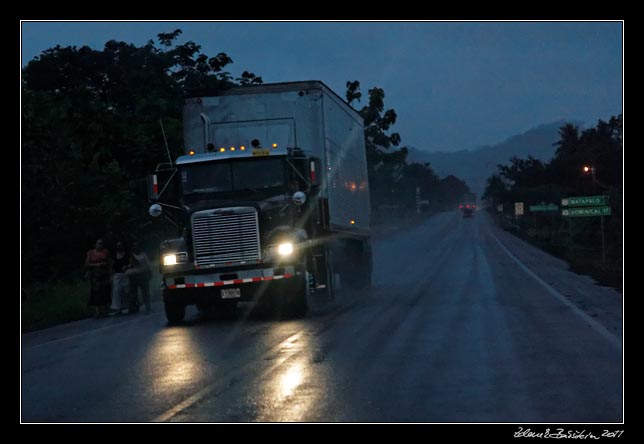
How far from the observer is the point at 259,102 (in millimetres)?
21016

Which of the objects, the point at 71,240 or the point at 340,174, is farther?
the point at 71,240

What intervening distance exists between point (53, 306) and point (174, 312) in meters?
5.40

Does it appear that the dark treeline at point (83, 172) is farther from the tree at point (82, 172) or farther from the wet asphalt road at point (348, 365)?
the wet asphalt road at point (348, 365)

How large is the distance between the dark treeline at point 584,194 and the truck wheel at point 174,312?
537 inches

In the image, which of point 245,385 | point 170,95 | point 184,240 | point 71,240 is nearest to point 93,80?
point 170,95

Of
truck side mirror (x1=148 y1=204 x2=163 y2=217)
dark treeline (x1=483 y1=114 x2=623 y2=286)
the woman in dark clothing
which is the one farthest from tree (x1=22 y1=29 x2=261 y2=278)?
dark treeline (x1=483 y1=114 x2=623 y2=286)

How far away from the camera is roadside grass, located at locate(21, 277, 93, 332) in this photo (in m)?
20.9

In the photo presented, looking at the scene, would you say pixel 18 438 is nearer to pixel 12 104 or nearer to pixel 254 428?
pixel 254 428

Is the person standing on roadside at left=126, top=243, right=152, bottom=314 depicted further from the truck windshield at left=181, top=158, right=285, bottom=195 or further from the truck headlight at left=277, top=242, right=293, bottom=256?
the truck headlight at left=277, top=242, right=293, bottom=256

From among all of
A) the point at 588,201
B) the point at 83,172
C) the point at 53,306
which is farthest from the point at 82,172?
the point at 588,201

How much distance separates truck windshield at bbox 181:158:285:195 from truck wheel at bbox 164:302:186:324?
230 centimetres

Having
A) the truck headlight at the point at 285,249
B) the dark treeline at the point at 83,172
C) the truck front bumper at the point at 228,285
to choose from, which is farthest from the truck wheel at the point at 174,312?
the dark treeline at the point at 83,172

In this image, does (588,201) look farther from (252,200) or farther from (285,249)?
(285,249)

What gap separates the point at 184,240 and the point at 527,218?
3215 inches
